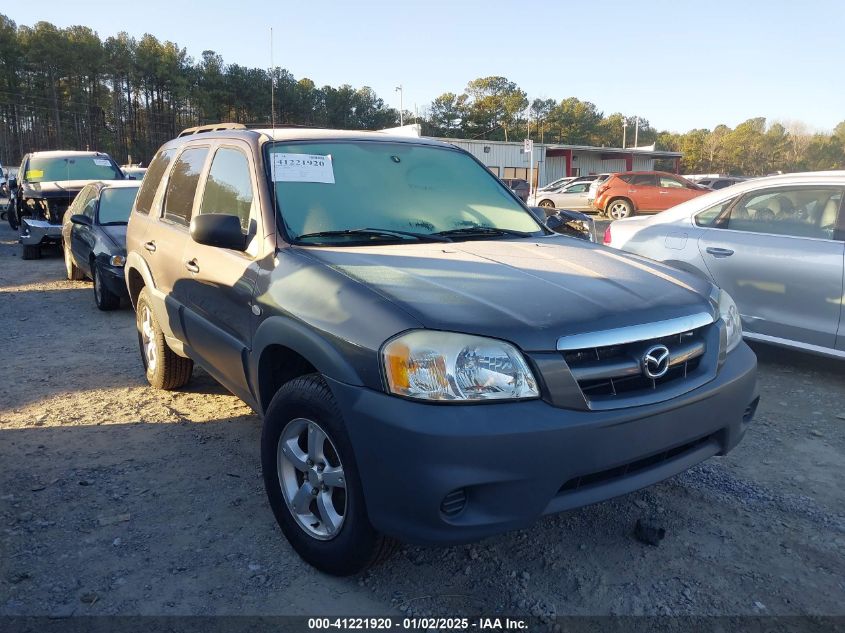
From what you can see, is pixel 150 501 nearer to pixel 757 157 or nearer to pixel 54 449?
pixel 54 449

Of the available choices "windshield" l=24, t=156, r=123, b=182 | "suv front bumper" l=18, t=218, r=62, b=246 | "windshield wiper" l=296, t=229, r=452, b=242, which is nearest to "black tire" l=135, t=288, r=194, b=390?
"windshield wiper" l=296, t=229, r=452, b=242

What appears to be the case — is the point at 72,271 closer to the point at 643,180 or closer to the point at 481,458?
the point at 481,458

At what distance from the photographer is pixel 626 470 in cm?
236

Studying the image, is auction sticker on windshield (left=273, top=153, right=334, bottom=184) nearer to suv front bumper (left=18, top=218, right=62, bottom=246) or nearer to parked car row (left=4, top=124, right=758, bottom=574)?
parked car row (left=4, top=124, right=758, bottom=574)

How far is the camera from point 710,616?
7.74 feet

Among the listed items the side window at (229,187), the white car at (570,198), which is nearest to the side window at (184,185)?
the side window at (229,187)

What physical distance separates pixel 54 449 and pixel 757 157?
9265 centimetres

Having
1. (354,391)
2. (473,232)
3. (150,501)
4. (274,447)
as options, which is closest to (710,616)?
(354,391)

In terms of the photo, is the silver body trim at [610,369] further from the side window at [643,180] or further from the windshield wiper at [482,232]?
the side window at [643,180]

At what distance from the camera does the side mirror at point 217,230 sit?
295 cm

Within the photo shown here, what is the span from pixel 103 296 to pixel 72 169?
7.34 meters

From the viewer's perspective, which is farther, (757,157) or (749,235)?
(757,157)

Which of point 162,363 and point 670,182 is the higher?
point 670,182

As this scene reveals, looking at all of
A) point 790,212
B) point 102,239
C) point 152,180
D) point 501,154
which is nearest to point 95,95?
point 501,154
